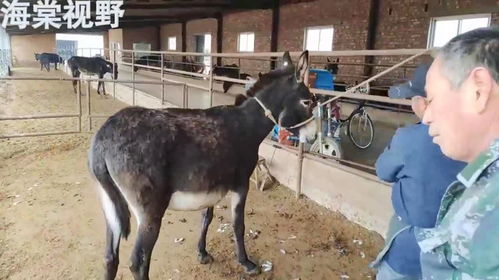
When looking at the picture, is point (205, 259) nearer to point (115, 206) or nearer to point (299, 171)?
point (115, 206)

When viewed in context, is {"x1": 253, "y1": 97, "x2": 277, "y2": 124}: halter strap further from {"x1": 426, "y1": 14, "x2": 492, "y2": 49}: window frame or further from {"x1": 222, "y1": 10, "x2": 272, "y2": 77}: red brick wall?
{"x1": 222, "y1": 10, "x2": 272, "y2": 77}: red brick wall

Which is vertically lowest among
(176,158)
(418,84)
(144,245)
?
(144,245)

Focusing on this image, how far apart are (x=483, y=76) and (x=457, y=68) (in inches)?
1.8

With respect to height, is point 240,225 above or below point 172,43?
below

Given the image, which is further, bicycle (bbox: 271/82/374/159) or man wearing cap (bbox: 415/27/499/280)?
bicycle (bbox: 271/82/374/159)

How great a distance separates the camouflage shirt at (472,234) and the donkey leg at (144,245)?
1.57m

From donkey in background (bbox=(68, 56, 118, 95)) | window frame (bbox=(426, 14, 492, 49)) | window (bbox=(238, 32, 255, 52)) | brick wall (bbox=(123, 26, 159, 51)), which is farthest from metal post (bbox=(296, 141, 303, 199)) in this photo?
brick wall (bbox=(123, 26, 159, 51))

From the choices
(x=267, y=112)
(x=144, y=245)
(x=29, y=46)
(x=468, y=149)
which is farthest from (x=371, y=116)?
(x=29, y=46)

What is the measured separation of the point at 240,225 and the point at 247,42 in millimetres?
11958

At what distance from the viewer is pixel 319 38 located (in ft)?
34.3

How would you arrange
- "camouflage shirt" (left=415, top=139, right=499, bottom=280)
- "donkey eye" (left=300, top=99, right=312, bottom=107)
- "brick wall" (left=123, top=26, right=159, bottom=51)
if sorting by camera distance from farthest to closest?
"brick wall" (left=123, top=26, right=159, bottom=51), "donkey eye" (left=300, top=99, right=312, bottom=107), "camouflage shirt" (left=415, top=139, right=499, bottom=280)

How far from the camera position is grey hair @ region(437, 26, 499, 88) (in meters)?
0.55

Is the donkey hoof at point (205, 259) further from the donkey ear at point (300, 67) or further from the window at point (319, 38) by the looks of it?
the window at point (319, 38)

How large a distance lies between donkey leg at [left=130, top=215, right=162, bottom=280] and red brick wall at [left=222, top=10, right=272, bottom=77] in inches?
394
